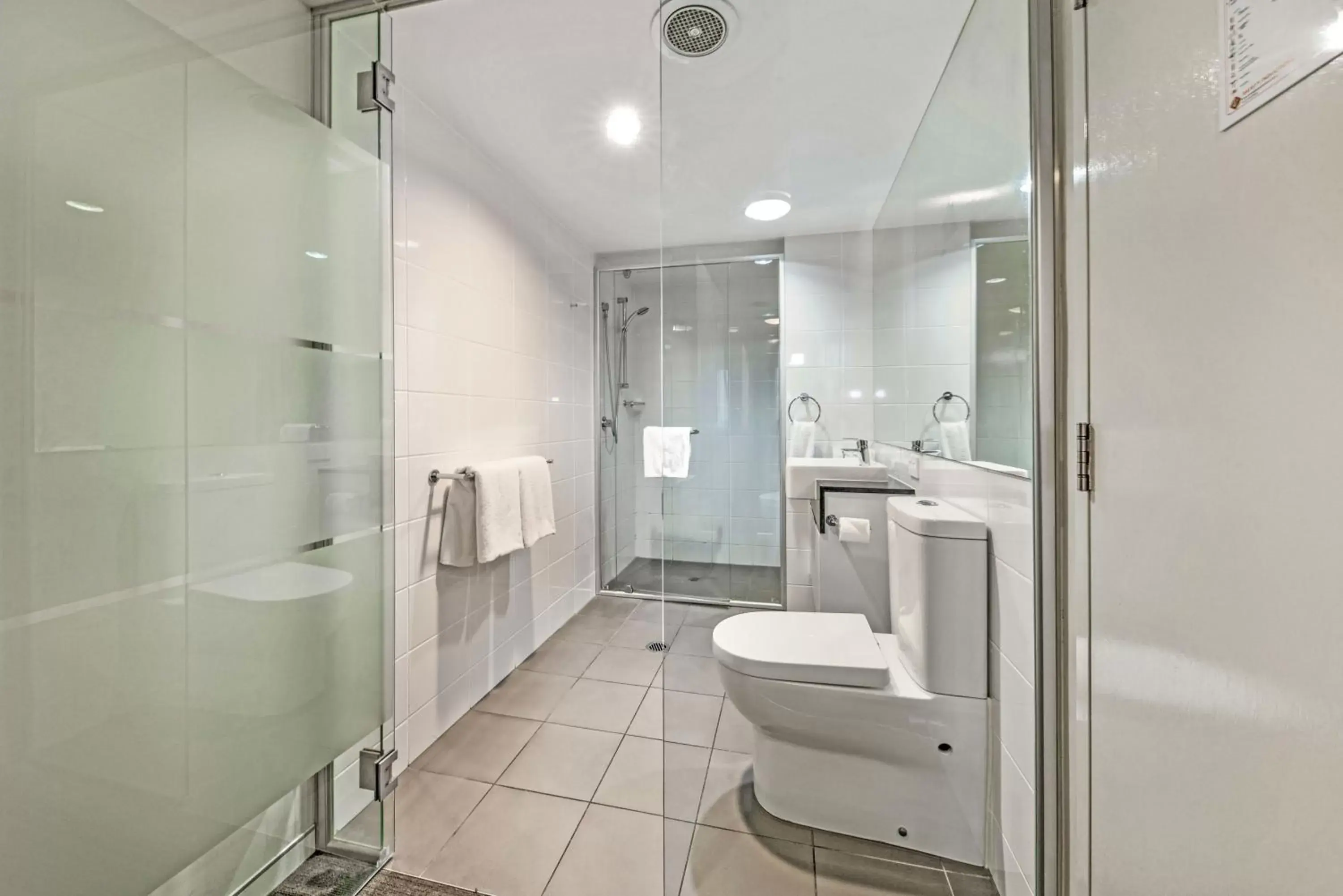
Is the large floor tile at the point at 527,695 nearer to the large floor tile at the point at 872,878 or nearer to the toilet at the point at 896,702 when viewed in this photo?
the toilet at the point at 896,702

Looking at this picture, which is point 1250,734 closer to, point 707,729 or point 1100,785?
point 1100,785

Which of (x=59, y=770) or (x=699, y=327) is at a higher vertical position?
(x=699, y=327)

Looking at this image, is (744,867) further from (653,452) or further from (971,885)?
(653,452)

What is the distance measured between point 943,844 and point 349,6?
8.58ft

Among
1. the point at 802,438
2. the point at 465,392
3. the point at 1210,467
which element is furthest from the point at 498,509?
the point at 1210,467

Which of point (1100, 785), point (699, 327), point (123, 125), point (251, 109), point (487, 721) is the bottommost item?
point (487, 721)

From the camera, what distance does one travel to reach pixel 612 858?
1277 millimetres

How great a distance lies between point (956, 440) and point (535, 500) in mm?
1684

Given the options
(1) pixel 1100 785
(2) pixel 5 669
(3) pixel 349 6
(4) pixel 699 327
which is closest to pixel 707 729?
(1) pixel 1100 785

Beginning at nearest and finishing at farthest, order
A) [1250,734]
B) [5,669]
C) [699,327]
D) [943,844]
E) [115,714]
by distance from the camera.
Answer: [1250,734]
[5,669]
[115,714]
[943,844]
[699,327]

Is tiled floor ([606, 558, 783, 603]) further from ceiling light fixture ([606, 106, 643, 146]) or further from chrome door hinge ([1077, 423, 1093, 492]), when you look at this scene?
ceiling light fixture ([606, 106, 643, 146])

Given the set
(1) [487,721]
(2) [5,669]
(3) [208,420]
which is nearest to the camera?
(2) [5,669]

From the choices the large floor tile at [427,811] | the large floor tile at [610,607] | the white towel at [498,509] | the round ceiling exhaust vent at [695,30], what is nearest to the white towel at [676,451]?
the white towel at [498,509]

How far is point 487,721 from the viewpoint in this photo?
1868 millimetres
